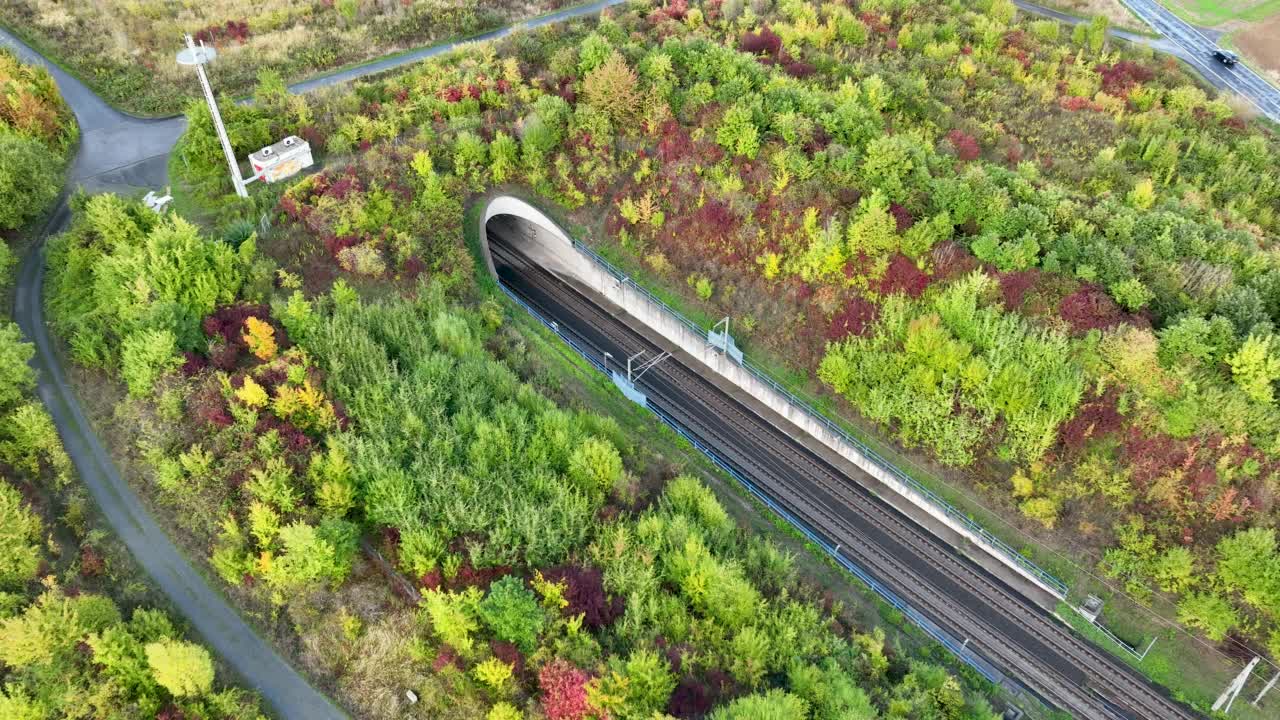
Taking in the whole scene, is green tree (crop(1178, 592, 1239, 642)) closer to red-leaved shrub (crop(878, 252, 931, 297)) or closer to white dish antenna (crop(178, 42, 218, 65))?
red-leaved shrub (crop(878, 252, 931, 297))

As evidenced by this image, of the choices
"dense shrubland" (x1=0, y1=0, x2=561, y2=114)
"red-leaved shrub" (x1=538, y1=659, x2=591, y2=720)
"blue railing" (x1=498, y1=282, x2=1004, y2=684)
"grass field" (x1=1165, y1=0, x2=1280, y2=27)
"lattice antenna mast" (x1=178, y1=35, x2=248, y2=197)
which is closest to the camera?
"red-leaved shrub" (x1=538, y1=659, x2=591, y2=720)

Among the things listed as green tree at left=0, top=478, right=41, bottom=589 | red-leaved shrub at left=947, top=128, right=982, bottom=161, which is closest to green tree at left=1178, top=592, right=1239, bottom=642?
red-leaved shrub at left=947, top=128, right=982, bottom=161

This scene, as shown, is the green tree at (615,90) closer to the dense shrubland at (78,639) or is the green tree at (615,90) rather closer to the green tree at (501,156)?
the green tree at (501,156)

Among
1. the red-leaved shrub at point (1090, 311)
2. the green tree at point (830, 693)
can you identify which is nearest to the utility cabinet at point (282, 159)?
the green tree at point (830, 693)

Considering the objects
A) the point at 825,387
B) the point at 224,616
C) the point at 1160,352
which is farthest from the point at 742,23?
the point at 224,616

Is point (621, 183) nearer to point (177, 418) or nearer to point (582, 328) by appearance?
point (582, 328)

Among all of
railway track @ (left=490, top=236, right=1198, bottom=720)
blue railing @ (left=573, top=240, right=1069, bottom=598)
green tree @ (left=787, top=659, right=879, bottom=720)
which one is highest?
green tree @ (left=787, top=659, right=879, bottom=720)

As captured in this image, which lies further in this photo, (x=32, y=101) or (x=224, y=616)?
(x=32, y=101)
